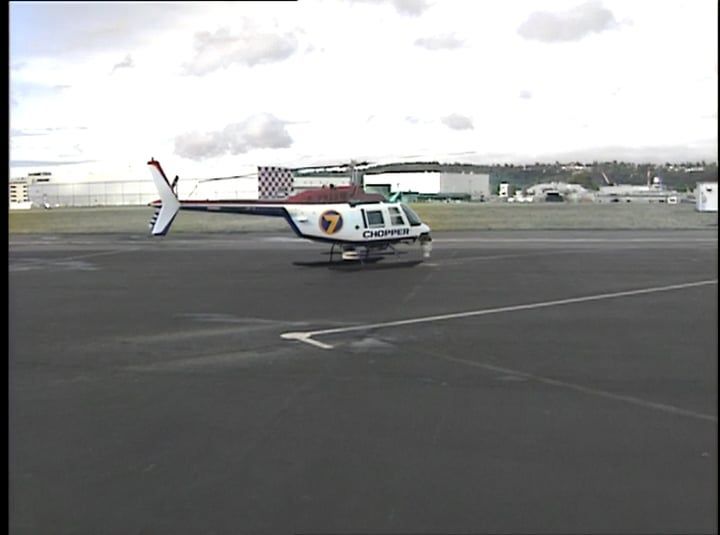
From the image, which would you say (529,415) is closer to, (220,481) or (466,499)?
(466,499)

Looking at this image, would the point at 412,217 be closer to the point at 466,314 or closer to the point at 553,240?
the point at 553,240

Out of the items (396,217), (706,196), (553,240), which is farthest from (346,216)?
(706,196)

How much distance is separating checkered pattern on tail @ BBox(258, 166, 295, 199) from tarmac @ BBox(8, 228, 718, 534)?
1.56m

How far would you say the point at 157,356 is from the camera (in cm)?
597

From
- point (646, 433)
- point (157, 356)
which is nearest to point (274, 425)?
point (646, 433)

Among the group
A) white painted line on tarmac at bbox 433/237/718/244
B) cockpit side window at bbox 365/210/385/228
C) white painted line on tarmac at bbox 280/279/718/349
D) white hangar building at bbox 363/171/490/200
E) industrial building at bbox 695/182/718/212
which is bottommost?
white painted line on tarmac at bbox 433/237/718/244

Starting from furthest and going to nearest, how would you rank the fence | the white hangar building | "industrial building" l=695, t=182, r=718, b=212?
1. the fence
2. the white hangar building
3. "industrial building" l=695, t=182, r=718, b=212

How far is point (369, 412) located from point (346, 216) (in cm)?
1126

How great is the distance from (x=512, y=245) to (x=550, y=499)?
17.2 m

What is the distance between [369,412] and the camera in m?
4.15

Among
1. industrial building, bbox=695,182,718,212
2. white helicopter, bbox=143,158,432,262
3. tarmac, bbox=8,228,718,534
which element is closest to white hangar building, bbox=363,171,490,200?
tarmac, bbox=8,228,718,534

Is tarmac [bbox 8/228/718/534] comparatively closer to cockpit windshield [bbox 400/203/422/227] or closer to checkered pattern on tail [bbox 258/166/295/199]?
checkered pattern on tail [bbox 258/166/295/199]

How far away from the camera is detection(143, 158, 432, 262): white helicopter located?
15008 mm

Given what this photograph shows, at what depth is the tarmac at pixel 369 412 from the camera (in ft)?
8.95
